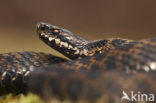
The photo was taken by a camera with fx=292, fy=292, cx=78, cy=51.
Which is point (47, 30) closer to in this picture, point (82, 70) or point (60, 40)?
point (60, 40)

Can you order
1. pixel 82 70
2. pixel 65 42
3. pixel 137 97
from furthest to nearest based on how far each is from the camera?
pixel 65 42 < pixel 82 70 < pixel 137 97

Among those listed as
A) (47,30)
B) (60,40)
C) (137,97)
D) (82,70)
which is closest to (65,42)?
(60,40)

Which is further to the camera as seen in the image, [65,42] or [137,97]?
[65,42]

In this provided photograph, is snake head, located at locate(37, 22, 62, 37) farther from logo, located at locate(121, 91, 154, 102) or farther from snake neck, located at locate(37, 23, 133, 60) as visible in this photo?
logo, located at locate(121, 91, 154, 102)

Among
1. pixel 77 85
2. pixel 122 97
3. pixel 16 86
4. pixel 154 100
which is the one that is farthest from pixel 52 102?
pixel 16 86

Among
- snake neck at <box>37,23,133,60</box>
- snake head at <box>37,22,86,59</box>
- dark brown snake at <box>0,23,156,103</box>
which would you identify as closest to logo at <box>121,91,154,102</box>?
dark brown snake at <box>0,23,156,103</box>

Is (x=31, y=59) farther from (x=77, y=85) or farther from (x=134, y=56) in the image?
(x=77, y=85)

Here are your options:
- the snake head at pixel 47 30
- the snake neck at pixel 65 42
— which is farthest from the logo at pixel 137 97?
the snake head at pixel 47 30

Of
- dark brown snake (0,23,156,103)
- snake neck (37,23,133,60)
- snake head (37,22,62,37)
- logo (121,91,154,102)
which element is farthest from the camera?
snake head (37,22,62,37)

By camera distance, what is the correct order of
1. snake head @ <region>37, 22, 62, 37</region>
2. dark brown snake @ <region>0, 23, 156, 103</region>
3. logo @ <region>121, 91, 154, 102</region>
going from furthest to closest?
snake head @ <region>37, 22, 62, 37</region>, logo @ <region>121, 91, 154, 102</region>, dark brown snake @ <region>0, 23, 156, 103</region>

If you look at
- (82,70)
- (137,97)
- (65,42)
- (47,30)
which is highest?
(47,30)
